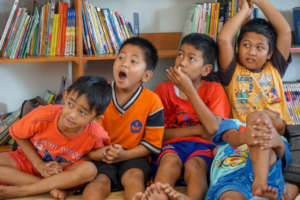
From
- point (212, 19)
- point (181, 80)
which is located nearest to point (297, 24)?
point (212, 19)

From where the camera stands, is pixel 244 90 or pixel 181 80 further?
pixel 244 90

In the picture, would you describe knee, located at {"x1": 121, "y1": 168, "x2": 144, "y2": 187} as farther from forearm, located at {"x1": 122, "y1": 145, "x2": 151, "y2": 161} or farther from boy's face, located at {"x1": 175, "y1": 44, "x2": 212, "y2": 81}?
boy's face, located at {"x1": 175, "y1": 44, "x2": 212, "y2": 81}

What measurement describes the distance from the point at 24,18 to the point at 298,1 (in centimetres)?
182

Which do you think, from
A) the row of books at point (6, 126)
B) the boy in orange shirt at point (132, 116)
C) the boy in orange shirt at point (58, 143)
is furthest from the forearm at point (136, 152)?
the row of books at point (6, 126)

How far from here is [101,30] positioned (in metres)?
2.14

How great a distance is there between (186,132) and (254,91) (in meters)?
0.45

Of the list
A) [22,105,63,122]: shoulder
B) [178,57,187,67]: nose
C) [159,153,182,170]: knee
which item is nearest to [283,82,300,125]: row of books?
[178,57,187,67]: nose

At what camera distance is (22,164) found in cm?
161

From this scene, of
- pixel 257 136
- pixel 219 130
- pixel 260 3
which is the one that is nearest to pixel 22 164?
pixel 219 130

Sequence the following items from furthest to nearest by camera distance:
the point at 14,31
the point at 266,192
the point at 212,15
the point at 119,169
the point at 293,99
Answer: the point at 293,99
the point at 212,15
the point at 14,31
the point at 119,169
the point at 266,192

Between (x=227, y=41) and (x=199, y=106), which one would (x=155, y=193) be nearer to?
(x=199, y=106)

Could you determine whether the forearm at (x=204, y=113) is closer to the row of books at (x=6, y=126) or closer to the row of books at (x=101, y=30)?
the row of books at (x=101, y=30)

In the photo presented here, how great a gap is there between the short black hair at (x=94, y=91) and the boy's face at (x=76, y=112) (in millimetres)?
17

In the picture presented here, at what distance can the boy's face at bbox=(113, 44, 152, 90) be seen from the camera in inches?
67.8
